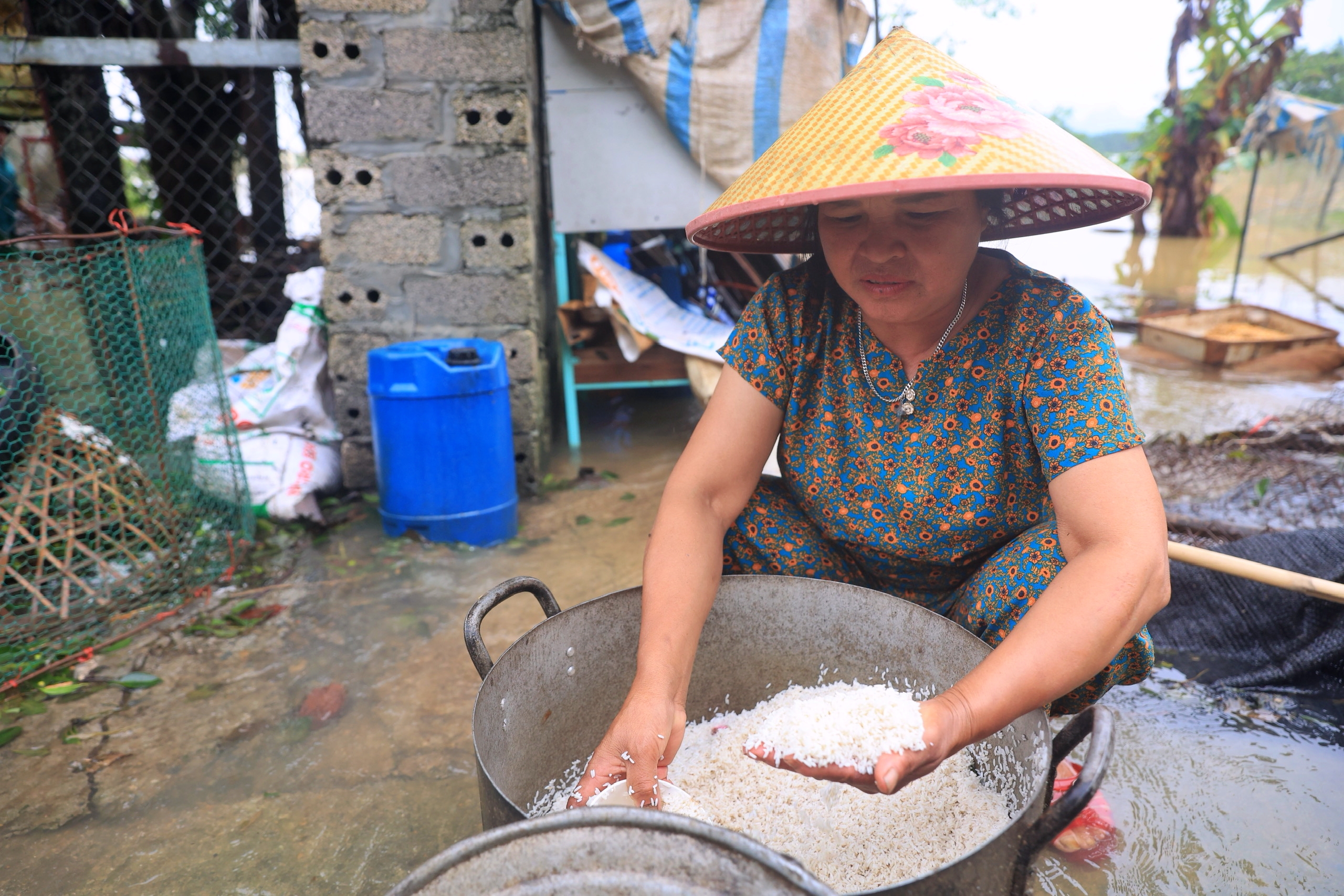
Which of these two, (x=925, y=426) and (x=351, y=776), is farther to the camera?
(x=351, y=776)

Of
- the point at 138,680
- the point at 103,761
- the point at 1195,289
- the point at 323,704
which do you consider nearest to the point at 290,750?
the point at 323,704

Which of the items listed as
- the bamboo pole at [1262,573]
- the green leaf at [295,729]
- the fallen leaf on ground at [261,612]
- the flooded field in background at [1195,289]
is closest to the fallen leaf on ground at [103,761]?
the green leaf at [295,729]

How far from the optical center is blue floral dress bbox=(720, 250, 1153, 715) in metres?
1.42

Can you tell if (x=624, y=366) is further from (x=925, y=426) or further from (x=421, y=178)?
(x=925, y=426)

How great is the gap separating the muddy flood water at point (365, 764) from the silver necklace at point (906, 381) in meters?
1.00

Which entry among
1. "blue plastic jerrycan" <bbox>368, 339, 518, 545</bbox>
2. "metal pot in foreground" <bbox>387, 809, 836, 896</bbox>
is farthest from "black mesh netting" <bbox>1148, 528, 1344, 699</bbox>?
"blue plastic jerrycan" <bbox>368, 339, 518, 545</bbox>

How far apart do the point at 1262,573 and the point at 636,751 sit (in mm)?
1640

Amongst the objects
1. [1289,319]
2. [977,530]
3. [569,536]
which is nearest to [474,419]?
[569,536]

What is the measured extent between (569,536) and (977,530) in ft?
6.61

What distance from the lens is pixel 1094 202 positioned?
1479 millimetres

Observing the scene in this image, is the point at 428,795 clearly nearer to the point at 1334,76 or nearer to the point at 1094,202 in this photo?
the point at 1094,202

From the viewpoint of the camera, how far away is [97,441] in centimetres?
267

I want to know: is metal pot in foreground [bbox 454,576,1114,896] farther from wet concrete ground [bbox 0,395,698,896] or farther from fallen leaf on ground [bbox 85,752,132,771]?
fallen leaf on ground [bbox 85,752,132,771]

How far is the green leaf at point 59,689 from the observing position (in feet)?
7.36
